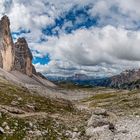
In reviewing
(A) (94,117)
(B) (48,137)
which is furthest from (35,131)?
(A) (94,117)

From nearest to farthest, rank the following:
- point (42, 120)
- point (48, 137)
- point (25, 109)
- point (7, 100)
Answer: point (48, 137) < point (42, 120) < point (25, 109) < point (7, 100)

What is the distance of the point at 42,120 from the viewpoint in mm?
61844

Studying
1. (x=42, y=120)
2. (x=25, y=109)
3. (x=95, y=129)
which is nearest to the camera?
(x=95, y=129)

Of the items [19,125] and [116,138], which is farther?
[19,125]

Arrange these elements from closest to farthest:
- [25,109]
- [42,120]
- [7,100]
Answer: [42,120] < [25,109] < [7,100]

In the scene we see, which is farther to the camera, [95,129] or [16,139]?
[95,129]

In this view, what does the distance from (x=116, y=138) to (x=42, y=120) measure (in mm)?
18001

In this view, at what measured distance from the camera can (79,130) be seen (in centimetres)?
5847

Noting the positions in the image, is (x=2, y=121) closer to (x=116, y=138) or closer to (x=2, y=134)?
(x=2, y=134)

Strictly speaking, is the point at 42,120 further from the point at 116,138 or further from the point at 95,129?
the point at 116,138

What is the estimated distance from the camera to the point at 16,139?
47.3m

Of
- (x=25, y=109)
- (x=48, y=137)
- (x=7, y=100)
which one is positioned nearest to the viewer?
(x=48, y=137)

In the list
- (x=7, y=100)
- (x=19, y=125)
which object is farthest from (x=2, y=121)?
(x=7, y=100)

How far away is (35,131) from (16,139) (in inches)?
219
